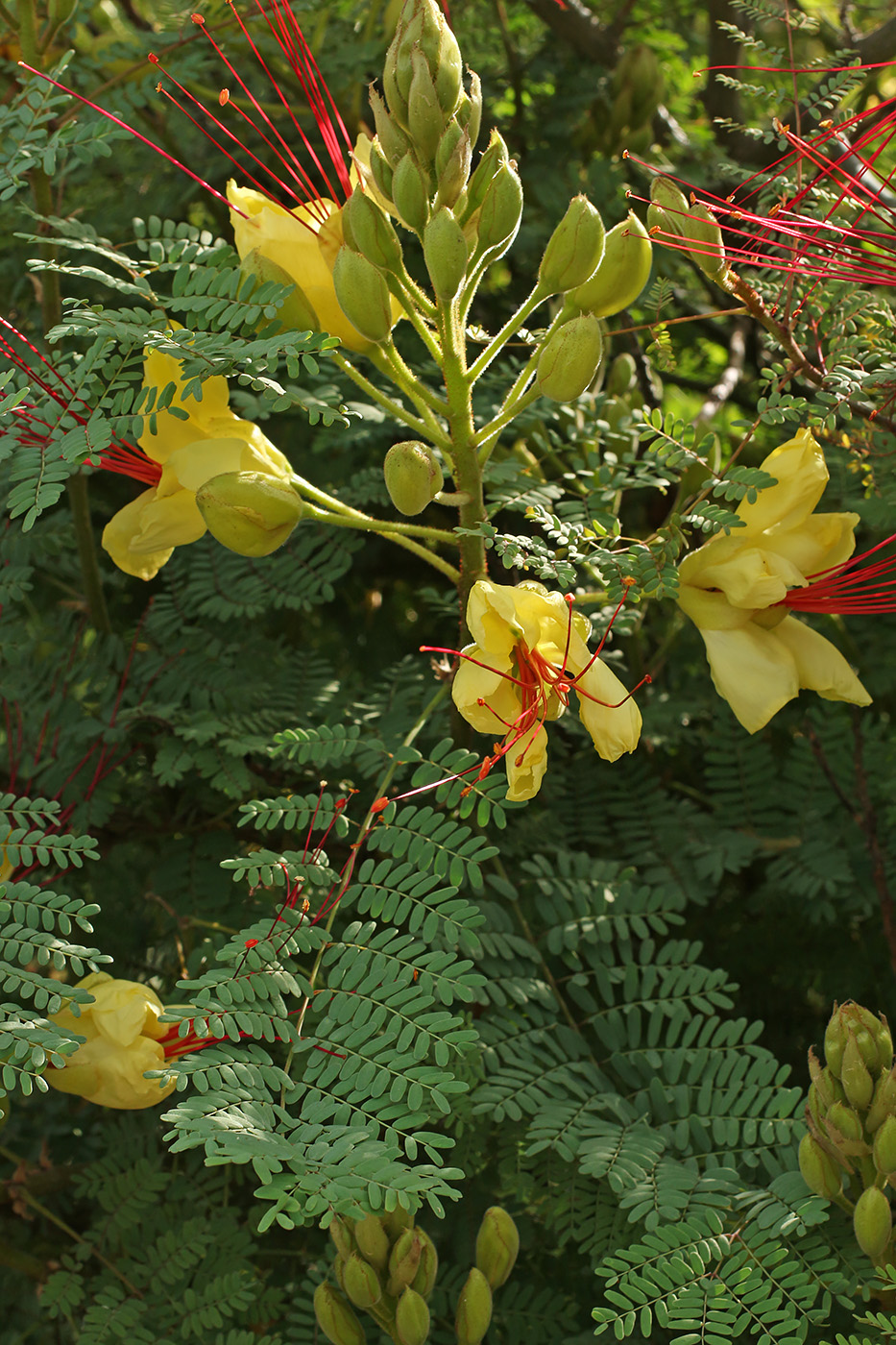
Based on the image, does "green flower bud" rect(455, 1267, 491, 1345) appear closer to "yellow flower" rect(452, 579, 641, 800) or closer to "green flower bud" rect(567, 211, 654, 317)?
"yellow flower" rect(452, 579, 641, 800)

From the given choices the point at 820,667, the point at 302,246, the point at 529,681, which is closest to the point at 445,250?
the point at 302,246

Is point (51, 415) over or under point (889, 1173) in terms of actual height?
over

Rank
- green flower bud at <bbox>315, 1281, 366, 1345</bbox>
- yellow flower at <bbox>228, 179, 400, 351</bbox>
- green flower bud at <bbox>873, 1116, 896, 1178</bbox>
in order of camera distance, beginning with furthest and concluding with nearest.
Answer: yellow flower at <bbox>228, 179, 400, 351</bbox>, green flower bud at <bbox>315, 1281, 366, 1345</bbox>, green flower bud at <bbox>873, 1116, 896, 1178</bbox>

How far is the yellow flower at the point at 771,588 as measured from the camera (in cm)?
88

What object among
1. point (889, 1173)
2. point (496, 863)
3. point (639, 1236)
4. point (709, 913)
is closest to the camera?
point (889, 1173)

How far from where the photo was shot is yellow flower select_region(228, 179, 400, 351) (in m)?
0.94

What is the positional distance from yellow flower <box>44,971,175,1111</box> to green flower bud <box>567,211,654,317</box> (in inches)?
25.5


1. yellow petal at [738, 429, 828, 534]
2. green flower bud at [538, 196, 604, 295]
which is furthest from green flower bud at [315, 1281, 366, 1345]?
green flower bud at [538, 196, 604, 295]

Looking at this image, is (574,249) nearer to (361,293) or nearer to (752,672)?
(361,293)

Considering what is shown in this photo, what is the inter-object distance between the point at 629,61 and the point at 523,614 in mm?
1104

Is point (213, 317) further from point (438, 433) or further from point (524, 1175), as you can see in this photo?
point (524, 1175)

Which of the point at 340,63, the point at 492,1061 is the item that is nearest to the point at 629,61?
the point at 340,63

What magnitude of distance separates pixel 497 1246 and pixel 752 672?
0.48m

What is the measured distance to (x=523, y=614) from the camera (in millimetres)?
806
